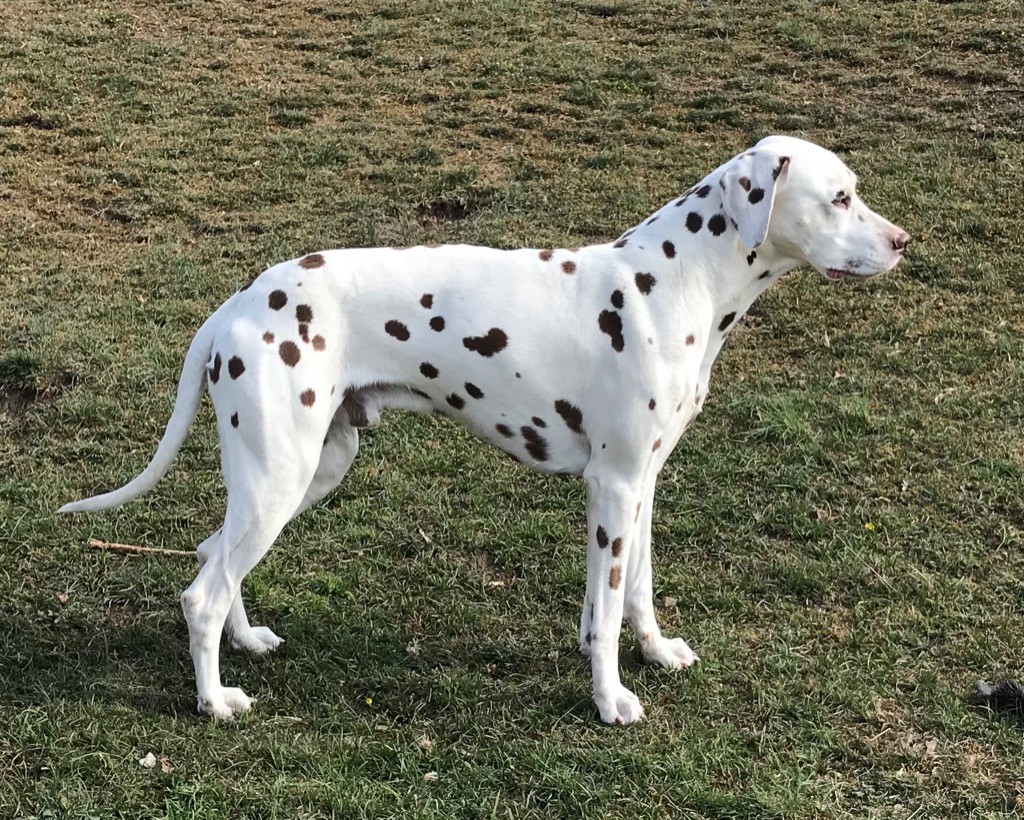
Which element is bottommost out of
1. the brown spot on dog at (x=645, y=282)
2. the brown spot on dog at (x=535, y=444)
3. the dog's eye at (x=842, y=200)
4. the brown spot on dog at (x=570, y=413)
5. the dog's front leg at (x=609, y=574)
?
the dog's front leg at (x=609, y=574)

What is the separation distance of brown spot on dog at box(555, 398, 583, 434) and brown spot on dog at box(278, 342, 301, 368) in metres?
0.98

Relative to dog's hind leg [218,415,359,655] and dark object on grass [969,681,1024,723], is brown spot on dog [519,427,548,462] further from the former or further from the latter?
dark object on grass [969,681,1024,723]

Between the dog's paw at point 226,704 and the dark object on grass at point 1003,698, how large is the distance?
2.87m

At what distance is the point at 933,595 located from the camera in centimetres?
479

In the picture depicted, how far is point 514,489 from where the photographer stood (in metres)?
5.61

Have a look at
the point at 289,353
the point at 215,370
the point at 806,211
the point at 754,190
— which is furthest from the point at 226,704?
the point at 806,211

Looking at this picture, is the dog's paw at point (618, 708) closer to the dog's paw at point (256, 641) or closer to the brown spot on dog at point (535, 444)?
the brown spot on dog at point (535, 444)

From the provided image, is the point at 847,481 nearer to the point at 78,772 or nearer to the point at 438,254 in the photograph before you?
the point at 438,254

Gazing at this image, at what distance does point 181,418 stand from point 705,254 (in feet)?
6.91

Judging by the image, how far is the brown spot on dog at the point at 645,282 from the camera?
397 centimetres

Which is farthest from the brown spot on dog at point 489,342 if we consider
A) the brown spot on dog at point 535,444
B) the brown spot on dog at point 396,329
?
the brown spot on dog at point 535,444

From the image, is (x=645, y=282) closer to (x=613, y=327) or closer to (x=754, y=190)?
(x=613, y=327)

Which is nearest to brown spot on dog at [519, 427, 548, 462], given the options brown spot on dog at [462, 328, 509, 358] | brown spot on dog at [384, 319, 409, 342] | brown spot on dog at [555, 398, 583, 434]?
brown spot on dog at [555, 398, 583, 434]

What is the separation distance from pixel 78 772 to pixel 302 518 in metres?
1.79
